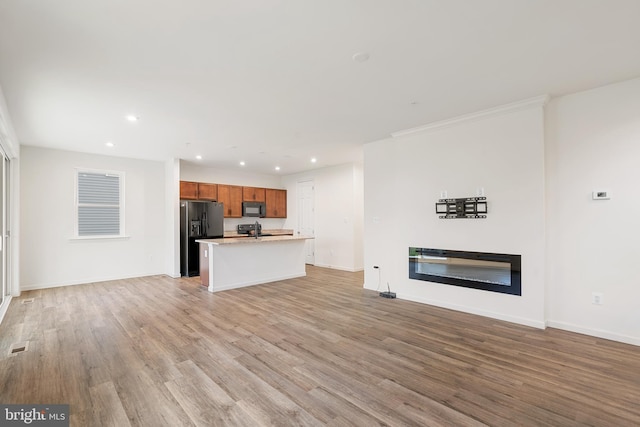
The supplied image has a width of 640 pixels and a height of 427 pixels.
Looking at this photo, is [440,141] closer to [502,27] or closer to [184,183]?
[502,27]

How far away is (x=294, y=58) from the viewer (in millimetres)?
2588

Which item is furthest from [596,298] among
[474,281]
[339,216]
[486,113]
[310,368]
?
[339,216]

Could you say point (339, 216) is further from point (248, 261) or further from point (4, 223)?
point (4, 223)

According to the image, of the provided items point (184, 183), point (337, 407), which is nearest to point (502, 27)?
point (337, 407)

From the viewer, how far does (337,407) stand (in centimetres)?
206

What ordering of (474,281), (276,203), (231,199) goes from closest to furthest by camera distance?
1. (474,281)
2. (231,199)
3. (276,203)

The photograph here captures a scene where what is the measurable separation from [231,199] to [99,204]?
288 centimetres

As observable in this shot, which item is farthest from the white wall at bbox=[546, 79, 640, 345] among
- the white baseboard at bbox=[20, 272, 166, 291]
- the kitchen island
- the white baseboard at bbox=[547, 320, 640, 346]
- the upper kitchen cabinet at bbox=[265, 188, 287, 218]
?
the white baseboard at bbox=[20, 272, 166, 291]

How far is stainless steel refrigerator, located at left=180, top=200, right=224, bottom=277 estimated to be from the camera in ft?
22.2

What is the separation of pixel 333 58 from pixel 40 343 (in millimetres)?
4143

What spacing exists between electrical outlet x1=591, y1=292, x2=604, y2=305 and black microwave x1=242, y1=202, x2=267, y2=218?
281 inches

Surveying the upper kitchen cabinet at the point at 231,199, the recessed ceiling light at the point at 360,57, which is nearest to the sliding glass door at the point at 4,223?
the upper kitchen cabinet at the point at 231,199

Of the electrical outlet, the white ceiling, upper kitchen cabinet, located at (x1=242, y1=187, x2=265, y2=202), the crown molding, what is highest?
the white ceiling

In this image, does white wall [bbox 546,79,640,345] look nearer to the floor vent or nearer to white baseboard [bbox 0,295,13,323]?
the floor vent
